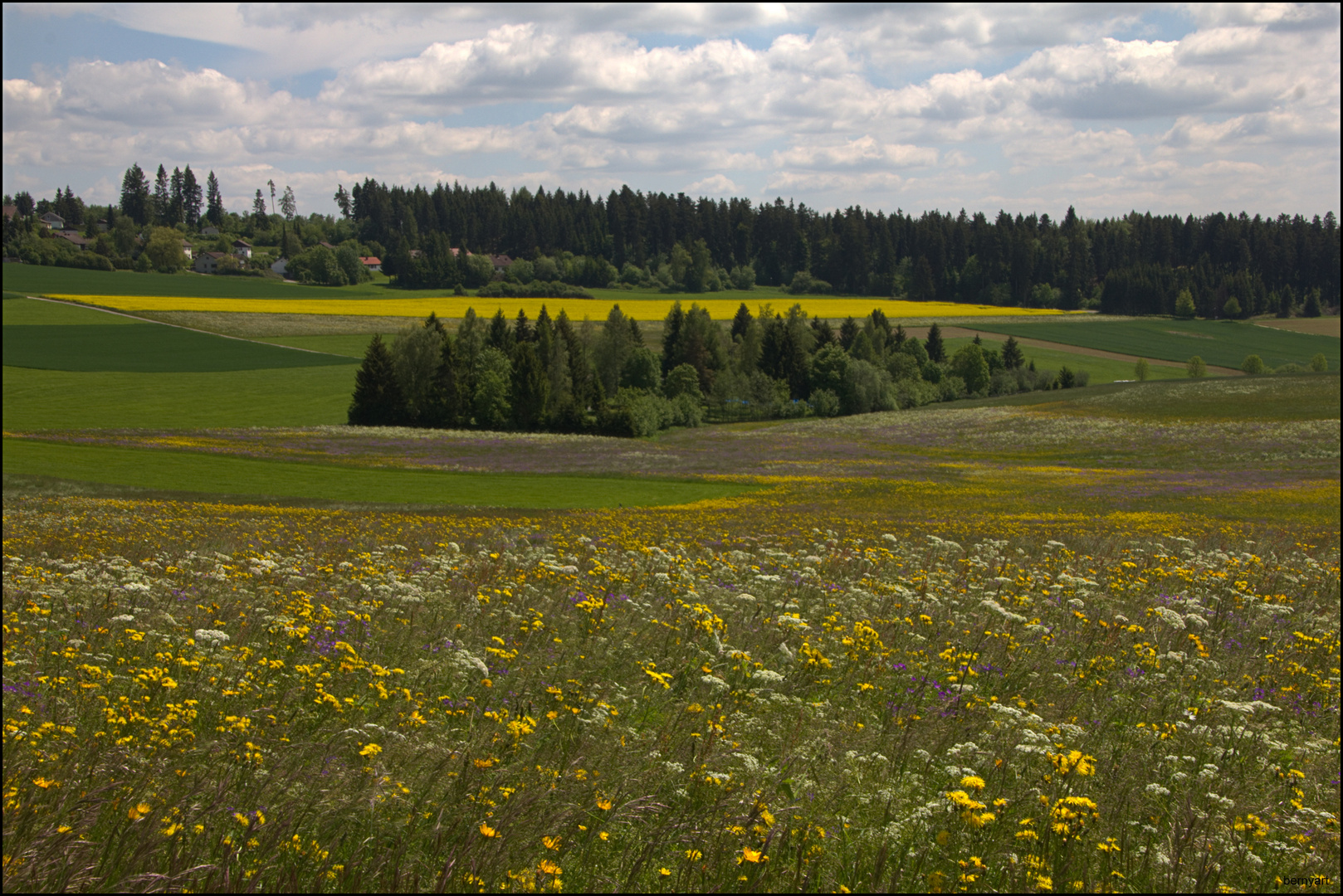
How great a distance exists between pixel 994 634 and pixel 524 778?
17.5 ft

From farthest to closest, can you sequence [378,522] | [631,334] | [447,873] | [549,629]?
[631,334]
[378,522]
[549,629]
[447,873]

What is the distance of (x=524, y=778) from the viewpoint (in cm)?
523

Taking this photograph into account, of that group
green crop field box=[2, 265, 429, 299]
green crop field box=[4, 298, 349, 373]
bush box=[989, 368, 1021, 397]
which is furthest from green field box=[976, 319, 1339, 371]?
green crop field box=[2, 265, 429, 299]

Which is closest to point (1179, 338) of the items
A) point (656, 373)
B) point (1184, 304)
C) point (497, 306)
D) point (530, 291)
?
point (1184, 304)

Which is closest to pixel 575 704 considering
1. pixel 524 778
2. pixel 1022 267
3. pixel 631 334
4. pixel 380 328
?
pixel 524 778

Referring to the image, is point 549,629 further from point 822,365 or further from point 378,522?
point 822,365

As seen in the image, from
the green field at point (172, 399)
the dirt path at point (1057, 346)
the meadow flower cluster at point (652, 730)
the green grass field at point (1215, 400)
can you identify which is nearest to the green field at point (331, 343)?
the green field at point (172, 399)

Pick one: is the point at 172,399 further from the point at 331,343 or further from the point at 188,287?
the point at 188,287

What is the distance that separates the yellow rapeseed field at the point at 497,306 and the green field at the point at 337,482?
267 ft

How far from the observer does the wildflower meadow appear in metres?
4.51

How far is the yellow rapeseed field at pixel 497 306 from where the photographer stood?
12812cm

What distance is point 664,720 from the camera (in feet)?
21.2

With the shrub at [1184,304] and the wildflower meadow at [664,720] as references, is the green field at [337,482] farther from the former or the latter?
the shrub at [1184,304]

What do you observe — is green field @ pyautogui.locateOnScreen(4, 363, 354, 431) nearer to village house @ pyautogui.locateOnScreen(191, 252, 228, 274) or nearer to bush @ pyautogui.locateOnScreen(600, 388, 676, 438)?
bush @ pyautogui.locateOnScreen(600, 388, 676, 438)
